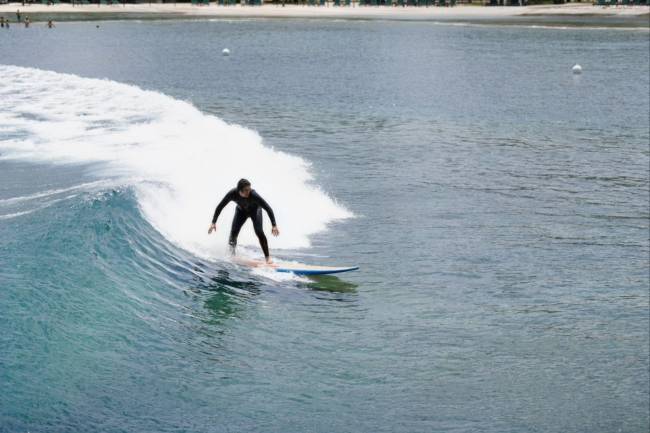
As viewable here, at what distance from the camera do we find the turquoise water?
1570 centimetres

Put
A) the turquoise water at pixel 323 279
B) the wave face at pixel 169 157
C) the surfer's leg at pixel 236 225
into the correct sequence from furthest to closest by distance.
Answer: the wave face at pixel 169 157, the surfer's leg at pixel 236 225, the turquoise water at pixel 323 279

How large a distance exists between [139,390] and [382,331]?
19.0 ft

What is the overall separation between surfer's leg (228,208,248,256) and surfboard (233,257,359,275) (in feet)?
1.11

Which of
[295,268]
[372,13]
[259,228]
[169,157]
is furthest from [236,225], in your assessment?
[372,13]

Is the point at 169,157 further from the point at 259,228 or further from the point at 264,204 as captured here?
the point at 264,204

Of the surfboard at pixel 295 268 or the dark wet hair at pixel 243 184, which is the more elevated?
the dark wet hair at pixel 243 184

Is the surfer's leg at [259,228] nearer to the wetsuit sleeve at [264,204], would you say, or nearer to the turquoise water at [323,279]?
the wetsuit sleeve at [264,204]

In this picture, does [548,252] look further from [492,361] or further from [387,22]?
[387,22]

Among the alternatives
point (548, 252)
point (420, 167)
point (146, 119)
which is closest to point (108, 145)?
point (146, 119)

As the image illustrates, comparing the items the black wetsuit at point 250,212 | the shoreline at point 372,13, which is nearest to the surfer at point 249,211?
the black wetsuit at point 250,212

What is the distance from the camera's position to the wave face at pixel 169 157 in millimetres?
25219

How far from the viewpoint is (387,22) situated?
14988 centimetres

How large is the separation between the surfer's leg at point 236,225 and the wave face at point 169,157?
0.82 m

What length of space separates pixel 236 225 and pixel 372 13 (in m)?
153
